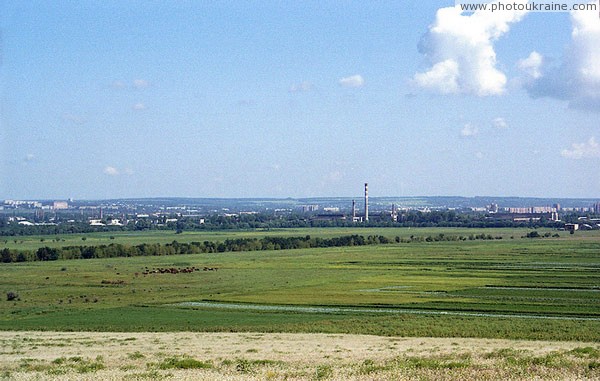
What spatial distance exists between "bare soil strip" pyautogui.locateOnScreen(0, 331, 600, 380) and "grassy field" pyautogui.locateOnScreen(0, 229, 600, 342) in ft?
11.9

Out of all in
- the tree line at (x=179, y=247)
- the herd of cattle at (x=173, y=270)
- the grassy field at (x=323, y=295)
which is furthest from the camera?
the tree line at (x=179, y=247)

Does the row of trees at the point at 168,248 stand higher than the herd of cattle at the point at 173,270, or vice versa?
the row of trees at the point at 168,248

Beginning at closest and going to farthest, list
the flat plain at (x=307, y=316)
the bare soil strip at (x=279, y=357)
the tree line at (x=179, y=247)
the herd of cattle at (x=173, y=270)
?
1. the bare soil strip at (x=279, y=357)
2. the flat plain at (x=307, y=316)
3. the herd of cattle at (x=173, y=270)
4. the tree line at (x=179, y=247)

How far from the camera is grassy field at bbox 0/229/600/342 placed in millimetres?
45500

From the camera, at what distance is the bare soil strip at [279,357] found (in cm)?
2481

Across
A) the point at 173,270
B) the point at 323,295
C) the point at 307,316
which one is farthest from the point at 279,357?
the point at 173,270

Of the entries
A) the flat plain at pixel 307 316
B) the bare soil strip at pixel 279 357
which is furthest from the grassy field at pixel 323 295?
the bare soil strip at pixel 279 357

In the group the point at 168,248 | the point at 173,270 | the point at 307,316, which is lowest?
the point at 173,270

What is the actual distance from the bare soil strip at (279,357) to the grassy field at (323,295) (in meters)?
3.63

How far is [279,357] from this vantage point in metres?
31.8

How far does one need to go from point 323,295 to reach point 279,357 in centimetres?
3140

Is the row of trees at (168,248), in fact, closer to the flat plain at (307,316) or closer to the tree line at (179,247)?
the tree line at (179,247)

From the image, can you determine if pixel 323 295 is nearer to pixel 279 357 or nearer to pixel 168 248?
pixel 279 357

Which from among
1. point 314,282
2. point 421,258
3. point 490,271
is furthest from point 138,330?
point 421,258
